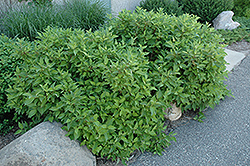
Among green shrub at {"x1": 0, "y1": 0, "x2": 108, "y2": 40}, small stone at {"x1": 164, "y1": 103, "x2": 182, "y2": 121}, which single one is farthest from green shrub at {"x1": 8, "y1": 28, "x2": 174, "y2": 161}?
green shrub at {"x1": 0, "y1": 0, "x2": 108, "y2": 40}

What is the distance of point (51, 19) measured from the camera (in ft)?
13.6

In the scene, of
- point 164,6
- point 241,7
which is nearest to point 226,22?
point 164,6

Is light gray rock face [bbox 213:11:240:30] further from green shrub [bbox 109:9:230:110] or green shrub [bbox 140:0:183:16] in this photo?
green shrub [bbox 109:9:230:110]

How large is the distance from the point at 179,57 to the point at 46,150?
1872 millimetres

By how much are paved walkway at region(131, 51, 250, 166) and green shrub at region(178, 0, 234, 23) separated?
3.80 meters

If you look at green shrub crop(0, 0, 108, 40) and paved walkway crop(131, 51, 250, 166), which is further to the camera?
green shrub crop(0, 0, 108, 40)

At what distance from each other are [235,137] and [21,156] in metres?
2.52

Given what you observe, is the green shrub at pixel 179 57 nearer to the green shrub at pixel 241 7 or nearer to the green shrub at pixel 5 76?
the green shrub at pixel 5 76

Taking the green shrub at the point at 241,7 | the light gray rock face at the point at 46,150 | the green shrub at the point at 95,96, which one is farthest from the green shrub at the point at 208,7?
the light gray rock face at the point at 46,150

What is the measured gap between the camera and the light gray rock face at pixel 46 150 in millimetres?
2016

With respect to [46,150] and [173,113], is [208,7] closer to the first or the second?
[173,113]

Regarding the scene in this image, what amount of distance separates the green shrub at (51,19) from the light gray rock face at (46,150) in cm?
197

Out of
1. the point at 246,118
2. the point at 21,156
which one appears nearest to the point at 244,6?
the point at 246,118

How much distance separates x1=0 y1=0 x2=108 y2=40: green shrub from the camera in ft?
12.9
